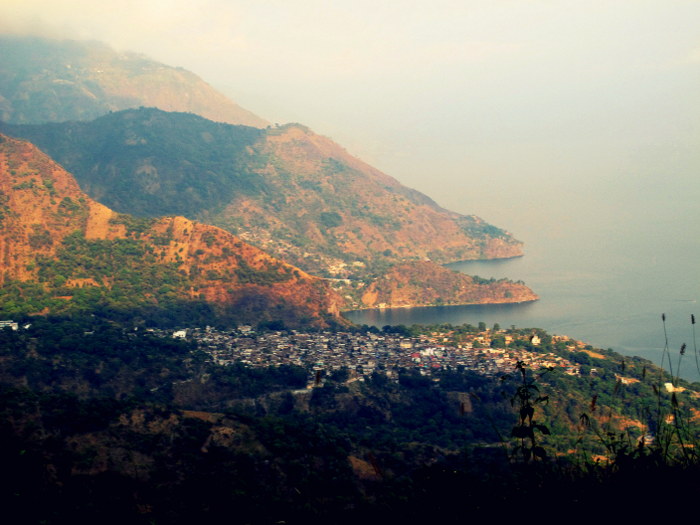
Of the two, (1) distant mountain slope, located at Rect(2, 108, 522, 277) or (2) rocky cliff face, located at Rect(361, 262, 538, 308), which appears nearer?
(2) rocky cliff face, located at Rect(361, 262, 538, 308)

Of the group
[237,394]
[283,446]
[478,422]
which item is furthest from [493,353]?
[283,446]

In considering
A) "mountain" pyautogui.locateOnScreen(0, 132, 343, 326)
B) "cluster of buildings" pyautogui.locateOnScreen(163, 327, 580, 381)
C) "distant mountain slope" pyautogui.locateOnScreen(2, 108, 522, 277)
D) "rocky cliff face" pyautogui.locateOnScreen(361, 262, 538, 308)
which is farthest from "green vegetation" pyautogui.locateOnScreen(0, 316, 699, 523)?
"distant mountain slope" pyautogui.locateOnScreen(2, 108, 522, 277)

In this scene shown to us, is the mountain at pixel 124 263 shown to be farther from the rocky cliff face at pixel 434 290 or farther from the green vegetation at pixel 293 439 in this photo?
the rocky cliff face at pixel 434 290

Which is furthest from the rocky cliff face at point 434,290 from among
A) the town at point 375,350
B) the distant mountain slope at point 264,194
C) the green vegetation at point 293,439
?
the green vegetation at point 293,439

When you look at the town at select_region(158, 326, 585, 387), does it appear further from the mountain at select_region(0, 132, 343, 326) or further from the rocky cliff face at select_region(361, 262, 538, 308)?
the rocky cliff face at select_region(361, 262, 538, 308)

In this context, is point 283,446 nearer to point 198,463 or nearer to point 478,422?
point 198,463

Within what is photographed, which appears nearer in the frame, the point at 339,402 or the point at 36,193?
the point at 339,402
